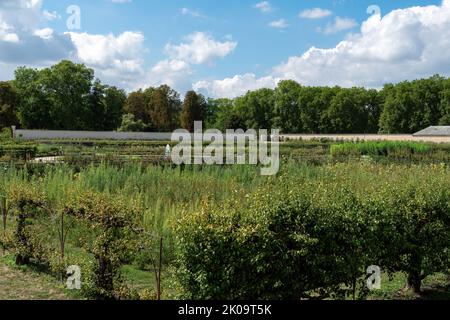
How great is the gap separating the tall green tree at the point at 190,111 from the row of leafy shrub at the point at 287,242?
6360 cm

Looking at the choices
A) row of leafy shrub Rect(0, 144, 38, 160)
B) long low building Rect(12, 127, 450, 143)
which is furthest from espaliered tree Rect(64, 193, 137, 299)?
long low building Rect(12, 127, 450, 143)

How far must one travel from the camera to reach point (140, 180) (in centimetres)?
1405

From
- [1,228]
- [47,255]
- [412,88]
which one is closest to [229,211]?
[47,255]

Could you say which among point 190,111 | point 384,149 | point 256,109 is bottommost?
point 384,149

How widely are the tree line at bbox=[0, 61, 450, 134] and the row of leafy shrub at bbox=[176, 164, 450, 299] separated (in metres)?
56.2

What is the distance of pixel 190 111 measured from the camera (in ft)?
232

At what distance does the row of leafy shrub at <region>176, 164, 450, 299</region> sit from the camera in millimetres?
5547

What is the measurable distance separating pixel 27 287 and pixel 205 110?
70.7m

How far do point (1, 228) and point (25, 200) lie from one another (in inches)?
120

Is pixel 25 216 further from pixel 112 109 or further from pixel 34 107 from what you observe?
pixel 112 109

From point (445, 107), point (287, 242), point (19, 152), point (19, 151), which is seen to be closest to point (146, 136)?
point (19, 151)

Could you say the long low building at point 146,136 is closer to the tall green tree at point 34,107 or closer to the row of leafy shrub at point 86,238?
the tall green tree at point 34,107

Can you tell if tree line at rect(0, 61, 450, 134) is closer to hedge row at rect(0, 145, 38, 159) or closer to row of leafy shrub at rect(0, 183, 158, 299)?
hedge row at rect(0, 145, 38, 159)
